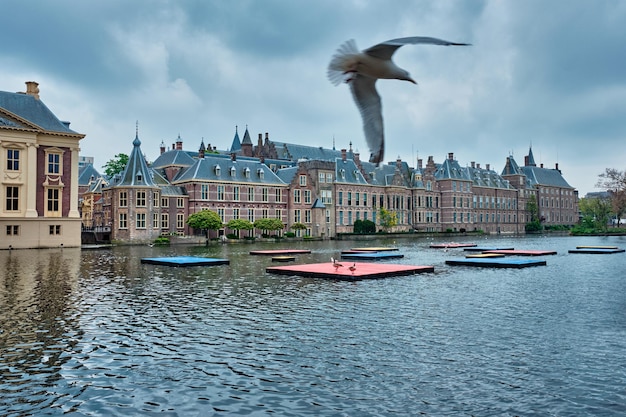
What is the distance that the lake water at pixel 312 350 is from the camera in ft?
30.5

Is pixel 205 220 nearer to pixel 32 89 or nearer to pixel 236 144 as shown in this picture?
pixel 32 89

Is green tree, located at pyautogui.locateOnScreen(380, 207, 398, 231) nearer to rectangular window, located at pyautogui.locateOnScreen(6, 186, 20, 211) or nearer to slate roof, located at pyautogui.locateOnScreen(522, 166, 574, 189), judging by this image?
slate roof, located at pyautogui.locateOnScreen(522, 166, 574, 189)

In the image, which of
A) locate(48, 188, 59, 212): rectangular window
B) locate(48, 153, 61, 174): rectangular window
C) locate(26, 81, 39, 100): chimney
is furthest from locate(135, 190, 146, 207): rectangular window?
locate(26, 81, 39, 100): chimney

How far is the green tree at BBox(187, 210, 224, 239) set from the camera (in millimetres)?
71938

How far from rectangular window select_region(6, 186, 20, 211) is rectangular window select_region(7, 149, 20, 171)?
1.85m

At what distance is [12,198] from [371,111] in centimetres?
5657

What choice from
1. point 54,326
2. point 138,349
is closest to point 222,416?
point 138,349

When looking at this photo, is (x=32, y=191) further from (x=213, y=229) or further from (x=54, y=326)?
(x=54, y=326)

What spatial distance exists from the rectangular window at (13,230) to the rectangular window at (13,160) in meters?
5.31

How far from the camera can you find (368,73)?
4.91 meters

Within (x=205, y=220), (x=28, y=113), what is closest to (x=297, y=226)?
(x=205, y=220)

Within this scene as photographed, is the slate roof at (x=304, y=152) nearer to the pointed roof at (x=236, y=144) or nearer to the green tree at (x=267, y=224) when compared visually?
the pointed roof at (x=236, y=144)

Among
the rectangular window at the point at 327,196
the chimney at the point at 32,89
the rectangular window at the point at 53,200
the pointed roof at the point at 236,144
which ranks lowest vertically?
the rectangular window at the point at 53,200

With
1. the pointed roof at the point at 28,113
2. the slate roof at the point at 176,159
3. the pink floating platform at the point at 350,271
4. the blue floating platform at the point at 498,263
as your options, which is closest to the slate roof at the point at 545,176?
the slate roof at the point at 176,159
